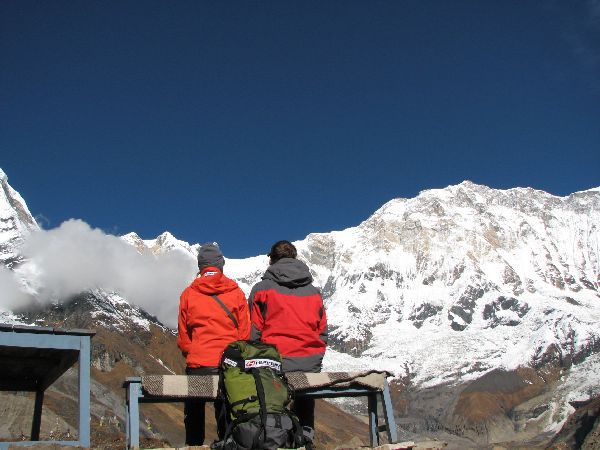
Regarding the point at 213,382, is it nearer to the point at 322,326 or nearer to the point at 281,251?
the point at 322,326

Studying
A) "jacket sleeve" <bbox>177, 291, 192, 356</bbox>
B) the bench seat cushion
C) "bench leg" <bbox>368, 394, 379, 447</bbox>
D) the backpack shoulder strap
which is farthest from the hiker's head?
"bench leg" <bbox>368, 394, 379, 447</bbox>

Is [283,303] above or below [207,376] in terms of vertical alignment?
above

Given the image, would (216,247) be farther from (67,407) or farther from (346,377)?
(67,407)

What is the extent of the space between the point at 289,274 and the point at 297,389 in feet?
5.72

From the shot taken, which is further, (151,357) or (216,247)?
(151,357)

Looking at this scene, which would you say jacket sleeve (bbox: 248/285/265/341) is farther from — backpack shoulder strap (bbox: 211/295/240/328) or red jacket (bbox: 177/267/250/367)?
backpack shoulder strap (bbox: 211/295/240/328)

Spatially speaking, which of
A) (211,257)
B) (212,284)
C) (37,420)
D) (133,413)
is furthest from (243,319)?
(37,420)

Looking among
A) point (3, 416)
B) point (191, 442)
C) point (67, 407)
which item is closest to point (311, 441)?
point (191, 442)

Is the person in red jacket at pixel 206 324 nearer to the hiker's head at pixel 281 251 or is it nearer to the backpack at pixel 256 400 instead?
the hiker's head at pixel 281 251

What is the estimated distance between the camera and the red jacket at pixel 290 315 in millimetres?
9062

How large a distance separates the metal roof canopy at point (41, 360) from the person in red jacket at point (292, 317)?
7.04ft

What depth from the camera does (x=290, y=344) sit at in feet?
29.8

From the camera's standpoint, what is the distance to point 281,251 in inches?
384

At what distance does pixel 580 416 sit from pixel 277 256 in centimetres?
17500
